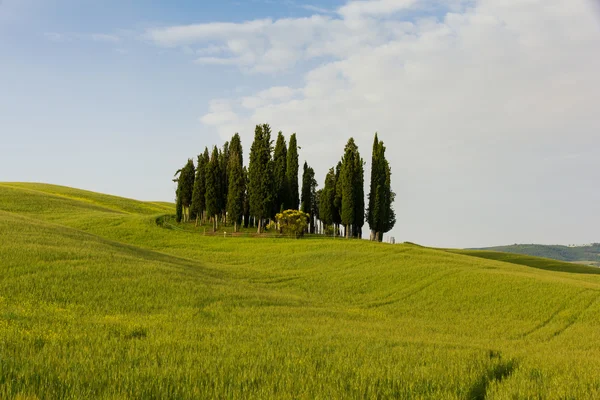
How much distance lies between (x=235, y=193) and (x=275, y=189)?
23.3ft

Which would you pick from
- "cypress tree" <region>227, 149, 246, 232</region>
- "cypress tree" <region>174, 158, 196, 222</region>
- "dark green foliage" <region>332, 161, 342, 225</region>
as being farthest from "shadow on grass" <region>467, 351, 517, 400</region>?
"cypress tree" <region>174, 158, 196, 222</region>

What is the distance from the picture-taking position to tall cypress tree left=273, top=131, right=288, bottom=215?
85.4 m

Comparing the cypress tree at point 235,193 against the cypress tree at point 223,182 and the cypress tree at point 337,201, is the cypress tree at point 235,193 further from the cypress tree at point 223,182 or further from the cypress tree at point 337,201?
the cypress tree at point 337,201

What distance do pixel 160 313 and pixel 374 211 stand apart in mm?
63235

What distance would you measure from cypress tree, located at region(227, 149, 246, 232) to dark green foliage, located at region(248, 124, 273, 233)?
1971 mm

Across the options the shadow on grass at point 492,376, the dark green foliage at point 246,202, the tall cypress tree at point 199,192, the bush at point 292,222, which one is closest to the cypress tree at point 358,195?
the bush at point 292,222

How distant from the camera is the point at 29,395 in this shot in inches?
248

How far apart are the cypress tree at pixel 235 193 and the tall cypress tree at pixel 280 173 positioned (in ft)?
20.2

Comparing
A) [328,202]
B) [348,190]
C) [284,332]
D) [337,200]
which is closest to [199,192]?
[328,202]

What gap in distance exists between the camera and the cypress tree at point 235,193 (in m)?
78.9

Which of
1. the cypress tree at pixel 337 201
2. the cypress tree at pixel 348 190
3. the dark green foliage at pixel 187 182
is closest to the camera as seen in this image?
the cypress tree at pixel 348 190

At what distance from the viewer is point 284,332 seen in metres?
14.7

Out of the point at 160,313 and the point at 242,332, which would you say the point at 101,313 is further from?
the point at 242,332

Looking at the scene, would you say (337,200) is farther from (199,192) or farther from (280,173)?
(199,192)
